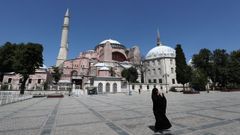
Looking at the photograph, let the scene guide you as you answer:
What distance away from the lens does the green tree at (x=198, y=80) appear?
44.0 m

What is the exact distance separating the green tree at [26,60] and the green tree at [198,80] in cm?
4125

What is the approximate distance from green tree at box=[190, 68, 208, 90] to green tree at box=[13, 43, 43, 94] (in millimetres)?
41247

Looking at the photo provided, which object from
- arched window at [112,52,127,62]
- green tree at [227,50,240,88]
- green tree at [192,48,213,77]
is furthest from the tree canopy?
green tree at [227,50,240,88]

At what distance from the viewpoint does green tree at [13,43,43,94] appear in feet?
95.8

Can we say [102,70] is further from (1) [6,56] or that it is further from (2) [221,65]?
(2) [221,65]

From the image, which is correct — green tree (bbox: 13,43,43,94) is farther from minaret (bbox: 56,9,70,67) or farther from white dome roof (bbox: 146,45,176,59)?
white dome roof (bbox: 146,45,176,59)

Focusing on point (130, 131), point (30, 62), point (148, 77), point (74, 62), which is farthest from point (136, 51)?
point (130, 131)

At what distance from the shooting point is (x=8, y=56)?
40.6 meters

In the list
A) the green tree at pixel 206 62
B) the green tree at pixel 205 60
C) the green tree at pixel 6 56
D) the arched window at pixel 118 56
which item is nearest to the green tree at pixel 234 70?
the green tree at pixel 206 62

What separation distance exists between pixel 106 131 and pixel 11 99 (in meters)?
17.4

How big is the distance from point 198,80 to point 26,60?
45.2m

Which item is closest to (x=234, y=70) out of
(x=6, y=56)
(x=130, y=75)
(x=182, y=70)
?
(x=182, y=70)

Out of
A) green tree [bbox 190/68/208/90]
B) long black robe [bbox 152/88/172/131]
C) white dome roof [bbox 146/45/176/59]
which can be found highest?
white dome roof [bbox 146/45/176/59]

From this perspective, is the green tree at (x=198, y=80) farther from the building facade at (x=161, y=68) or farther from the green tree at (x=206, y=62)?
the building facade at (x=161, y=68)
